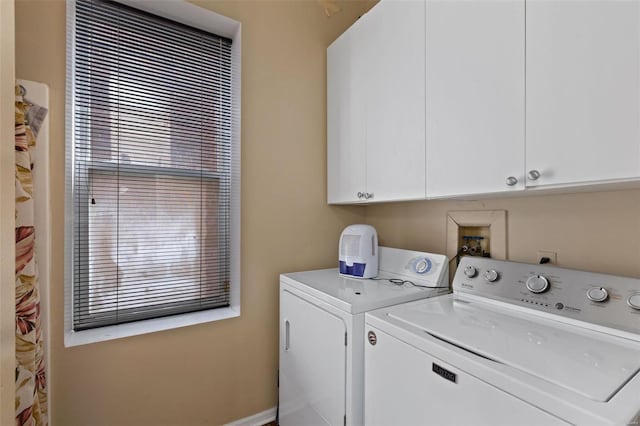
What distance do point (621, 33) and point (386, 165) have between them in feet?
3.05

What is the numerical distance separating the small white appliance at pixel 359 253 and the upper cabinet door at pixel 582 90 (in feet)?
3.05

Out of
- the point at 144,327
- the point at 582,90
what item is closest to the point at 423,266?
the point at 582,90

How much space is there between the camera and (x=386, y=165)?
159cm

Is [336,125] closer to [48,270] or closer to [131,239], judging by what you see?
[131,239]

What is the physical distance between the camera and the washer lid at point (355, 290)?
1.26 m

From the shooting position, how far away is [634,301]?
925mm

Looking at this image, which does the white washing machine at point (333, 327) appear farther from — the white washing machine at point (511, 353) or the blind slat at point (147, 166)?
the blind slat at point (147, 166)

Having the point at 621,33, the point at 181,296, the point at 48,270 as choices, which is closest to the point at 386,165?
the point at 621,33

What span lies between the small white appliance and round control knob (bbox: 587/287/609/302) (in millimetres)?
965

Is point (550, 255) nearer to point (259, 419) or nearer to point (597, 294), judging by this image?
point (597, 294)

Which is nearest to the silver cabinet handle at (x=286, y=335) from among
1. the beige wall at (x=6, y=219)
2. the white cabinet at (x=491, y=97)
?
the white cabinet at (x=491, y=97)

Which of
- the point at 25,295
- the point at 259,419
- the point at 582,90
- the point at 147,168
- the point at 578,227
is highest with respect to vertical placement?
the point at 582,90

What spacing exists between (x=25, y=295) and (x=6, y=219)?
51 centimetres

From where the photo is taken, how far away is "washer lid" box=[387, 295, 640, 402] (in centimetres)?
71
